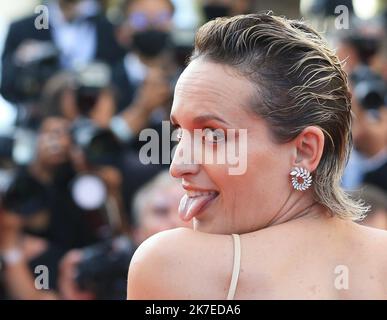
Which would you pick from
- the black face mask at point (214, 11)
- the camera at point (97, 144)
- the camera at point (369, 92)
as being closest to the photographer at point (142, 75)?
the camera at point (97, 144)

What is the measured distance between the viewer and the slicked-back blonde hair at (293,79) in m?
1.94

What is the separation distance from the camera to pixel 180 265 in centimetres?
183

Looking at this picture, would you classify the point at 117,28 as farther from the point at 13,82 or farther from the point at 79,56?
the point at 13,82

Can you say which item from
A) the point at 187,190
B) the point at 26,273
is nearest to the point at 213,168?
the point at 187,190

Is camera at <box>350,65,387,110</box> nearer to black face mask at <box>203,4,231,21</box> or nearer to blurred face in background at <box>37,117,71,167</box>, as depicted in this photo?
black face mask at <box>203,4,231,21</box>

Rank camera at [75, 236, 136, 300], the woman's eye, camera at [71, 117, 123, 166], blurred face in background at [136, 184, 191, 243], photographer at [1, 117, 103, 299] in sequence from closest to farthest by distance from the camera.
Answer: the woman's eye
camera at [75, 236, 136, 300]
blurred face in background at [136, 184, 191, 243]
photographer at [1, 117, 103, 299]
camera at [71, 117, 123, 166]

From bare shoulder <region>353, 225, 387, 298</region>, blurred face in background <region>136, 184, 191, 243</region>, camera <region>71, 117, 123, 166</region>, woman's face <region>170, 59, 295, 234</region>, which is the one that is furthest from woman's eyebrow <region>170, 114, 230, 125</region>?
camera <region>71, 117, 123, 166</region>

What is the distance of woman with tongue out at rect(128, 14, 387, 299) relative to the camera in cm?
185

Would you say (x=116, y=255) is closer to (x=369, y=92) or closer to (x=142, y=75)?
(x=142, y=75)

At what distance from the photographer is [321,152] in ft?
6.47

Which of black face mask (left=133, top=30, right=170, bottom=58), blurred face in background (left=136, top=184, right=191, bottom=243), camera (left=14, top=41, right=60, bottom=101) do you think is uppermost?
black face mask (left=133, top=30, right=170, bottom=58)

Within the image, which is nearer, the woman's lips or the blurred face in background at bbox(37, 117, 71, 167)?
the woman's lips

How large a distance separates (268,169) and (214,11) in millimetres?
4459

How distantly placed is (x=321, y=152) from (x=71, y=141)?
3.59 meters
